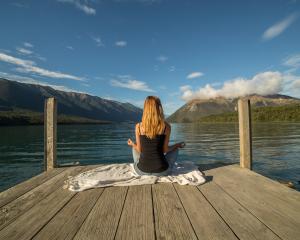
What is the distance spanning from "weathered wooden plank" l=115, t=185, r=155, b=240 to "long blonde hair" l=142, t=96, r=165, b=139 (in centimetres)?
161

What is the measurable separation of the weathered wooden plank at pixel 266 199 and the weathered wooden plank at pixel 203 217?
66 centimetres

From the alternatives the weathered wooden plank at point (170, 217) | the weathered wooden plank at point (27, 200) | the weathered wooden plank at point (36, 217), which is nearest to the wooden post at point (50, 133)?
the weathered wooden plank at point (27, 200)

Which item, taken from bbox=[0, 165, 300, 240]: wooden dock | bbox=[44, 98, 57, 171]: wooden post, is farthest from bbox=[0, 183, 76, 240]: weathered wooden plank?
bbox=[44, 98, 57, 171]: wooden post

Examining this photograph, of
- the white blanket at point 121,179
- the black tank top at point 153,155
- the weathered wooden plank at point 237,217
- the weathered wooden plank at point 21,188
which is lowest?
the weathered wooden plank at point 237,217

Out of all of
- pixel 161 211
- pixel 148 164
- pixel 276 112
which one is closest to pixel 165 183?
pixel 148 164

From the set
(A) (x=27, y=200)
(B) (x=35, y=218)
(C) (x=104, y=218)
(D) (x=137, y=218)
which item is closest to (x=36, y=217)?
(B) (x=35, y=218)

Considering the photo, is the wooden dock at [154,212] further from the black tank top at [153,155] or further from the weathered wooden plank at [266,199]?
the black tank top at [153,155]

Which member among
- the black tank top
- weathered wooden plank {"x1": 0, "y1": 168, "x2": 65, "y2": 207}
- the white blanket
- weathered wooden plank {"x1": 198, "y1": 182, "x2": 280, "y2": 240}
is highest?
the black tank top

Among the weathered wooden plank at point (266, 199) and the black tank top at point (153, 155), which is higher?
the black tank top at point (153, 155)

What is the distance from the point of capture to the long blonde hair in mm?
5906

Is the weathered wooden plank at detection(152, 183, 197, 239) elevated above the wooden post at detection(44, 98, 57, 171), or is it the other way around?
the wooden post at detection(44, 98, 57, 171)

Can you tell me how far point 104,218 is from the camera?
3.61m

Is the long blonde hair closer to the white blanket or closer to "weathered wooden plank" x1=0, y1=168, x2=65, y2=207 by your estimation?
the white blanket

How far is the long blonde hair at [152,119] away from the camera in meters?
5.91
